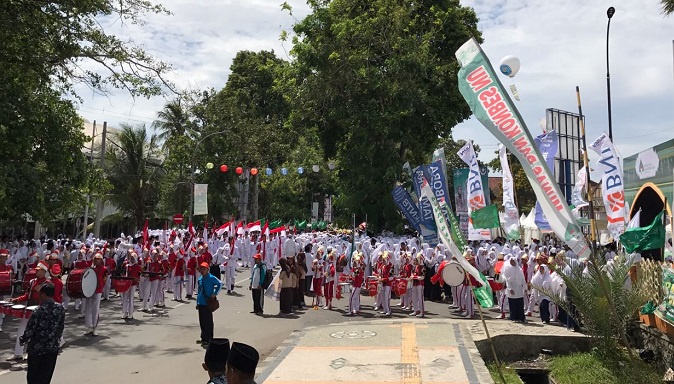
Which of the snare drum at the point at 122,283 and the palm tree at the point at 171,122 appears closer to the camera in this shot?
the snare drum at the point at 122,283

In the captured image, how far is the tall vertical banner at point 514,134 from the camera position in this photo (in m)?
5.88

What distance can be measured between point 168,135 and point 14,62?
85.6ft

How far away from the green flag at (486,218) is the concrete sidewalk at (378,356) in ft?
14.5

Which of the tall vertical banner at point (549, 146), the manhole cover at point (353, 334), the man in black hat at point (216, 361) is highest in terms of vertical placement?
the tall vertical banner at point (549, 146)

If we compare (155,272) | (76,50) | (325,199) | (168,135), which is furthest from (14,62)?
(325,199)

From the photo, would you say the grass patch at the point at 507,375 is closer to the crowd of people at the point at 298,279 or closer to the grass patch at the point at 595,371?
the grass patch at the point at 595,371

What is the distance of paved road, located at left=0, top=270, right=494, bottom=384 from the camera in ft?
27.5

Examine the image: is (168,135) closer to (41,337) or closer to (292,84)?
(292,84)

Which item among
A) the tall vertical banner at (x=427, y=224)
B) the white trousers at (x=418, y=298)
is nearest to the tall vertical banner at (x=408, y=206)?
the tall vertical banner at (x=427, y=224)

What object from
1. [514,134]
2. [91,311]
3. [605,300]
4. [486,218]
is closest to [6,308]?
[91,311]

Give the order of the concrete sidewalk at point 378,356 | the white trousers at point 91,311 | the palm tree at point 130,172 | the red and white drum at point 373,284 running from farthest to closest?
the palm tree at point 130,172 → the red and white drum at point 373,284 → the white trousers at point 91,311 → the concrete sidewalk at point 378,356

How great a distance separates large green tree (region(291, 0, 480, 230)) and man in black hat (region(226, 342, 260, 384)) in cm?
2226

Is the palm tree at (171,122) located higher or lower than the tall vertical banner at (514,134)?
higher

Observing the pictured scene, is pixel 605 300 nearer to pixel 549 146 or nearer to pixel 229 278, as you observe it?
pixel 549 146
